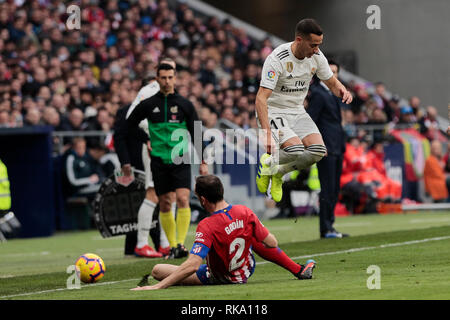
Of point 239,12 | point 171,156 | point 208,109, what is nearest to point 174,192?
point 171,156

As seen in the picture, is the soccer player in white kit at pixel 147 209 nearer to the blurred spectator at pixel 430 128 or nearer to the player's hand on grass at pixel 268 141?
the player's hand on grass at pixel 268 141

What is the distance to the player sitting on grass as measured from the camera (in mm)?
8078

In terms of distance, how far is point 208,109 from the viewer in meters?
21.3

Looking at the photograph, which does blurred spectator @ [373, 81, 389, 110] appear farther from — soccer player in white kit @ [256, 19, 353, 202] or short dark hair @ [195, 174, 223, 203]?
A: short dark hair @ [195, 174, 223, 203]

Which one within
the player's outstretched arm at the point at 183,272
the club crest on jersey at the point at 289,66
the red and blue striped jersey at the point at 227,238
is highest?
the club crest on jersey at the point at 289,66

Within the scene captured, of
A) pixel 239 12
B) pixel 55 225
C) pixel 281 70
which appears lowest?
pixel 55 225

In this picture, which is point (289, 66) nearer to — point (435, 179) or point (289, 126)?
point (289, 126)

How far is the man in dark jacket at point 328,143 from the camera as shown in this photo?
1418 centimetres

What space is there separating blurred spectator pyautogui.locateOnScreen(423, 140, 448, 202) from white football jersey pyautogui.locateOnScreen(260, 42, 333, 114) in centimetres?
1252

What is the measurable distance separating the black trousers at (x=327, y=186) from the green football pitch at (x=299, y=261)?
1.66 ft

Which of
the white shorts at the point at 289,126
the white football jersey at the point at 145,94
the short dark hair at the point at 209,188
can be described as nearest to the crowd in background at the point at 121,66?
the white football jersey at the point at 145,94

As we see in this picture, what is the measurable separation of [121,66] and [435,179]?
7971 mm

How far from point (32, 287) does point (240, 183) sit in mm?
11499
